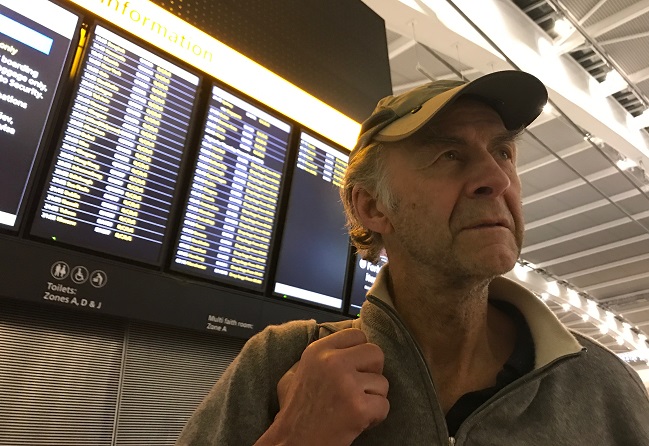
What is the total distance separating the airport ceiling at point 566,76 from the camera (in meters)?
4.47

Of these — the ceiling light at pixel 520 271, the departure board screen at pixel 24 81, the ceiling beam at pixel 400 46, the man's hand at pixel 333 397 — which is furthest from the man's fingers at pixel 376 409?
the ceiling light at pixel 520 271

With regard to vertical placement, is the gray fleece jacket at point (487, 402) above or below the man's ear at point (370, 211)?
below

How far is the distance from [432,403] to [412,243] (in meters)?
0.43

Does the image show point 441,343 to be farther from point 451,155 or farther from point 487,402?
point 451,155

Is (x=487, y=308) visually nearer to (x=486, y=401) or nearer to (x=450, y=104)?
(x=486, y=401)

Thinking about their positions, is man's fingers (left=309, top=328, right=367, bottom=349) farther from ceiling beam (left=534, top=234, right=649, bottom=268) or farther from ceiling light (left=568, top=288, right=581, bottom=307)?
ceiling light (left=568, top=288, right=581, bottom=307)

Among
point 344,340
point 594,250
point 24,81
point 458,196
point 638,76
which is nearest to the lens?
point 344,340

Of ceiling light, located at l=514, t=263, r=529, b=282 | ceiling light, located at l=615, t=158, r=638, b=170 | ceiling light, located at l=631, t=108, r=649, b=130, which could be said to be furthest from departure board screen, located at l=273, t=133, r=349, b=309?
ceiling light, located at l=514, t=263, r=529, b=282

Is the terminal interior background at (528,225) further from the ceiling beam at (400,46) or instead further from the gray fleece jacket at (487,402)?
the gray fleece jacket at (487,402)

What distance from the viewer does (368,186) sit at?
166 centimetres

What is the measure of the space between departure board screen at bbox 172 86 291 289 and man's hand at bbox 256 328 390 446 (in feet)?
3.48

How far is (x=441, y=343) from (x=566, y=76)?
4.97 meters

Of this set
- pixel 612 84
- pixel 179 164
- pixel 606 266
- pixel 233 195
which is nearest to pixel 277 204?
pixel 233 195

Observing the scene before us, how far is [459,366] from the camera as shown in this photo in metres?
1.38
